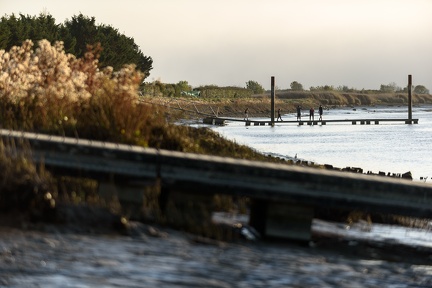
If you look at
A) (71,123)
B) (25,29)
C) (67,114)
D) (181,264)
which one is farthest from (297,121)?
(181,264)

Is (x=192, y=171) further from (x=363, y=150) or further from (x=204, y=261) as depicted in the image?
(x=363, y=150)

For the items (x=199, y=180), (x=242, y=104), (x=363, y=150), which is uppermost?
(x=199, y=180)

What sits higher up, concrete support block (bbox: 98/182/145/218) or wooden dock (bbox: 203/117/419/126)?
concrete support block (bbox: 98/182/145/218)

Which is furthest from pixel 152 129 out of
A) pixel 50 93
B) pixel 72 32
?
pixel 72 32

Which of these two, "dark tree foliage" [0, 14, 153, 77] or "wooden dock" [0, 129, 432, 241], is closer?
"wooden dock" [0, 129, 432, 241]

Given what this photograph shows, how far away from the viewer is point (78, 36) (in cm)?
10194

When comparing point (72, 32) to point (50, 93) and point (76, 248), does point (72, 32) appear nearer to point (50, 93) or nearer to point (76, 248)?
point (50, 93)

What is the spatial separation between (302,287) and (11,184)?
124 inches

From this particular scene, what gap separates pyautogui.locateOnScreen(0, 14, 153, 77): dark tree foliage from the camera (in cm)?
8525

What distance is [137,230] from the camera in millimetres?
8914

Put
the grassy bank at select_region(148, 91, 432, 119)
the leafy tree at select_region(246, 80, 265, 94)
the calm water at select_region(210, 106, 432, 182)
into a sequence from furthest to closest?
the leafy tree at select_region(246, 80, 265, 94), the grassy bank at select_region(148, 91, 432, 119), the calm water at select_region(210, 106, 432, 182)

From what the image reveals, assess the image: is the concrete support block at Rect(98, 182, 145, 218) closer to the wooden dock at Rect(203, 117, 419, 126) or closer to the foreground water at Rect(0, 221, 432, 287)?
the foreground water at Rect(0, 221, 432, 287)

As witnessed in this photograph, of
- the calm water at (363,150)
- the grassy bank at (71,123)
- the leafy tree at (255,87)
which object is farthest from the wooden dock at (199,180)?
the leafy tree at (255,87)

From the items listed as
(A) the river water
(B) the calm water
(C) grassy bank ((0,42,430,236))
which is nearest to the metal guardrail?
→ (C) grassy bank ((0,42,430,236))
